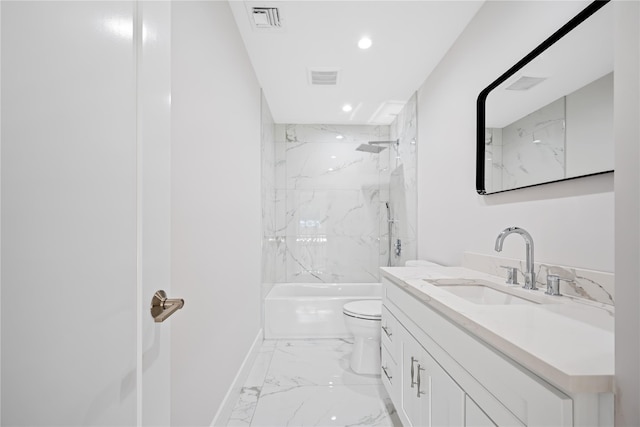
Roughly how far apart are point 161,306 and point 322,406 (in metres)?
1.68

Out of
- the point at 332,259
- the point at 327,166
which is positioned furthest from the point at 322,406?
the point at 327,166

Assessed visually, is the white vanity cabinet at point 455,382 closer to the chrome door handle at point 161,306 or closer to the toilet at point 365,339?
the toilet at point 365,339

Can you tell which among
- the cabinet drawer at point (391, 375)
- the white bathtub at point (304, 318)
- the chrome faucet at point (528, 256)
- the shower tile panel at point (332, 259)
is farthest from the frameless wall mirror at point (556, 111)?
the shower tile panel at point (332, 259)

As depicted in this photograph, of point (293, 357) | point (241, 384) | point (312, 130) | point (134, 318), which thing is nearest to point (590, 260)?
point (134, 318)

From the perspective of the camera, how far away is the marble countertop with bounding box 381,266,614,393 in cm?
62

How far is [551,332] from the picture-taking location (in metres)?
0.84

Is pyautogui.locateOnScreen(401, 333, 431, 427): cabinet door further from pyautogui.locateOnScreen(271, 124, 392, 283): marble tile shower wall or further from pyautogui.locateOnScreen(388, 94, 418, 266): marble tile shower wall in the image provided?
pyautogui.locateOnScreen(271, 124, 392, 283): marble tile shower wall

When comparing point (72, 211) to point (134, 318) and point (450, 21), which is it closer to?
point (134, 318)

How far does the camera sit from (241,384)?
224 centimetres

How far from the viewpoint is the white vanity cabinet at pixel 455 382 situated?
70 cm

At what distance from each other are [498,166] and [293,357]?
217 centimetres

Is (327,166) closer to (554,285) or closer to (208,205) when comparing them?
(208,205)

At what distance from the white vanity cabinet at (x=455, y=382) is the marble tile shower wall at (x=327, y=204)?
233cm

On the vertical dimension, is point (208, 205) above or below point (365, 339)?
above
